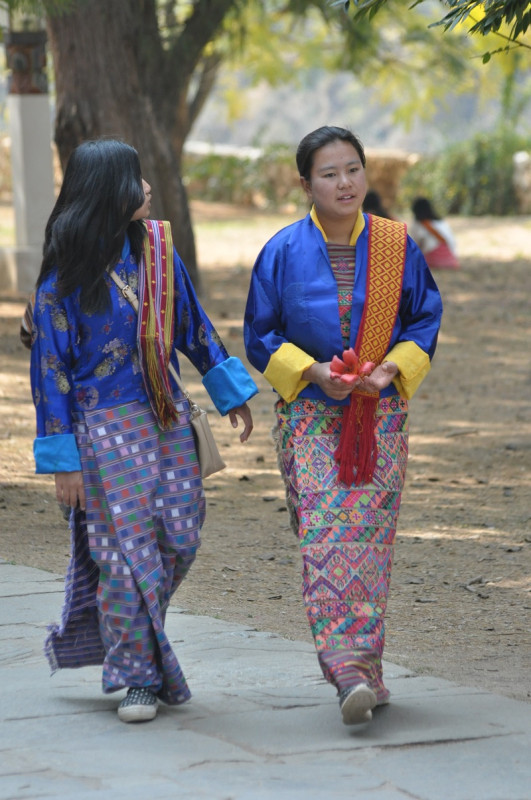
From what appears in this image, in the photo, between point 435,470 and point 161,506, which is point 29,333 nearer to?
point 161,506

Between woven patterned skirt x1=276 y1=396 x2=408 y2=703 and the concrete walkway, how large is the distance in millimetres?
206

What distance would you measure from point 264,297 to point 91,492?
0.80 meters

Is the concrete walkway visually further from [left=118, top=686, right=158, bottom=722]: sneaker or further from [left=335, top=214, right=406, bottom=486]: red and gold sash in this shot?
[left=335, top=214, right=406, bottom=486]: red and gold sash

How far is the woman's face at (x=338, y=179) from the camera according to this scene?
3754mm

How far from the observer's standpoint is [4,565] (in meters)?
5.41

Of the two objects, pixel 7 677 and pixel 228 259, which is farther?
pixel 228 259

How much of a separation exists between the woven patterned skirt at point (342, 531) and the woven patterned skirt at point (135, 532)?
329 millimetres

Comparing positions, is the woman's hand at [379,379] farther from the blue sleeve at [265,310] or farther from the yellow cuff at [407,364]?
the blue sleeve at [265,310]

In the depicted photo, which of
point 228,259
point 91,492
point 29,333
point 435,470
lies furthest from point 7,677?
point 228,259

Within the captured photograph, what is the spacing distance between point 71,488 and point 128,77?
28.7 feet

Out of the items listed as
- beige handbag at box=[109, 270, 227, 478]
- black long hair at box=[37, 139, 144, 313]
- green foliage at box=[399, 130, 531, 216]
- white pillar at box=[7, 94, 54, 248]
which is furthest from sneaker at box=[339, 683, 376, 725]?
green foliage at box=[399, 130, 531, 216]

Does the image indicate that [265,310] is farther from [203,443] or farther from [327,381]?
[203,443]

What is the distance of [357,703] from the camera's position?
11.3 ft

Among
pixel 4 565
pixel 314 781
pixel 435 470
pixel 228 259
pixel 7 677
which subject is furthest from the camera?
pixel 228 259
